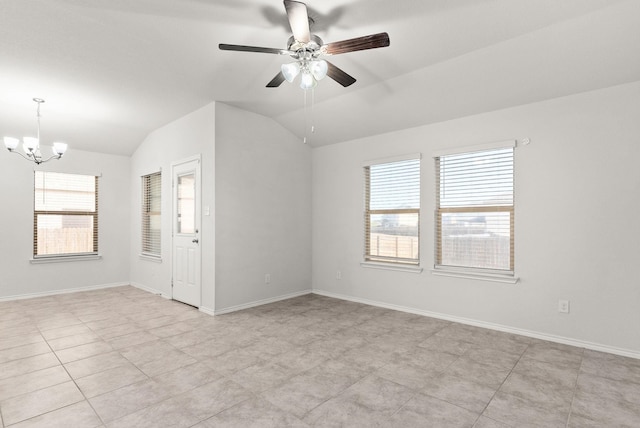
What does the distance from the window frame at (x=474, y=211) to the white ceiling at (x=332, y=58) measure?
440 mm

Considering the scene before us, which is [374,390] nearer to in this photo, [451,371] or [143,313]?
[451,371]

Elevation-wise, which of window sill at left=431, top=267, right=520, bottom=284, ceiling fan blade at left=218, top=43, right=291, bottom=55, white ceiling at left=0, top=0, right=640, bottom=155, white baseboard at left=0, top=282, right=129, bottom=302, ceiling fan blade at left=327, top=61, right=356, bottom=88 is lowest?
white baseboard at left=0, top=282, right=129, bottom=302

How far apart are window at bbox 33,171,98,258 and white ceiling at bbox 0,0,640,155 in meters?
1.29

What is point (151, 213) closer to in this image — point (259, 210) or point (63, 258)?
point (63, 258)

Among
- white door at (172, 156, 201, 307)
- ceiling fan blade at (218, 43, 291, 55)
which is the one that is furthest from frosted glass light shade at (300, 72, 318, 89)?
white door at (172, 156, 201, 307)

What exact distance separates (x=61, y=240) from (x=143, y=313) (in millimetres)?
2555

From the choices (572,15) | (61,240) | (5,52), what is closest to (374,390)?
(572,15)

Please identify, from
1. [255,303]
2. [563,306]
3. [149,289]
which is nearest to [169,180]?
[149,289]

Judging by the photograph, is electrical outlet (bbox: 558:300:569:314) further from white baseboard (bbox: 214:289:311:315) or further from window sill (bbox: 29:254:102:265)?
window sill (bbox: 29:254:102:265)

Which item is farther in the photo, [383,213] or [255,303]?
[383,213]

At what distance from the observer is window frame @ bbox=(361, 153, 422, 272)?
448 cm

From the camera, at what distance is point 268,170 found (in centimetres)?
503

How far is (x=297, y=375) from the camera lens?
2686 millimetres

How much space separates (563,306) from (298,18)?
11.7 feet
